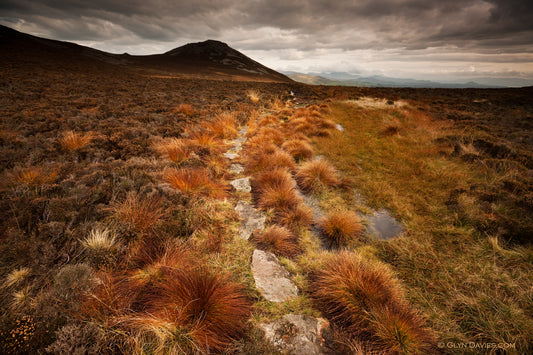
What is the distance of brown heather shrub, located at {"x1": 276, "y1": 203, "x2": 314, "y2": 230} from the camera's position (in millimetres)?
3496

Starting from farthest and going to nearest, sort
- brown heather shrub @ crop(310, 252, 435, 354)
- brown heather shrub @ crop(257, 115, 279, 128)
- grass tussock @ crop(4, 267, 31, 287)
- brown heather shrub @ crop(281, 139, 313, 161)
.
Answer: brown heather shrub @ crop(257, 115, 279, 128) → brown heather shrub @ crop(281, 139, 313, 161) → grass tussock @ crop(4, 267, 31, 287) → brown heather shrub @ crop(310, 252, 435, 354)

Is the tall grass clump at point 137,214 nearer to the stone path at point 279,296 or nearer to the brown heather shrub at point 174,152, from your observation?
the stone path at point 279,296

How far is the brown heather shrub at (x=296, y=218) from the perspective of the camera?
3496 mm

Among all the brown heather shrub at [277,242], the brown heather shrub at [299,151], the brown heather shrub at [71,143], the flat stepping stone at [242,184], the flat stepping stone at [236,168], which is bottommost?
the brown heather shrub at [277,242]

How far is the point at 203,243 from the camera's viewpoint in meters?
2.88

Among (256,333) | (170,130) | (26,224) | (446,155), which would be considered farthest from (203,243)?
(446,155)

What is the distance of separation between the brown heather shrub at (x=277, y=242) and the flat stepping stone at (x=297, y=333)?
35.7 inches

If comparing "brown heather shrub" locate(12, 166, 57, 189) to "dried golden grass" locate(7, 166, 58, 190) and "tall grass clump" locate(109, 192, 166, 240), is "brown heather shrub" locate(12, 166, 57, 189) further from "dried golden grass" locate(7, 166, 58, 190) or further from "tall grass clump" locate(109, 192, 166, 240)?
"tall grass clump" locate(109, 192, 166, 240)

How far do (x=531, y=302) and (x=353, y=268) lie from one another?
1.96 metres

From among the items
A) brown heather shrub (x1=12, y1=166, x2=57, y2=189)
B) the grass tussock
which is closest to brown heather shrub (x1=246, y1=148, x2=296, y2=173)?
brown heather shrub (x1=12, y1=166, x2=57, y2=189)

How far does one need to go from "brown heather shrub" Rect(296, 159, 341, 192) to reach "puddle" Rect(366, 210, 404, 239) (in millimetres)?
1261

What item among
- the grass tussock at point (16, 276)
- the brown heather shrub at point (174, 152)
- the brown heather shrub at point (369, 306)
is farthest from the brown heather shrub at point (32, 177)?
the brown heather shrub at point (369, 306)

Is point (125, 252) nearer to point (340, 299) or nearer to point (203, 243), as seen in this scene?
point (203, 243)

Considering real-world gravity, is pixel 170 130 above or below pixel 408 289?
above
